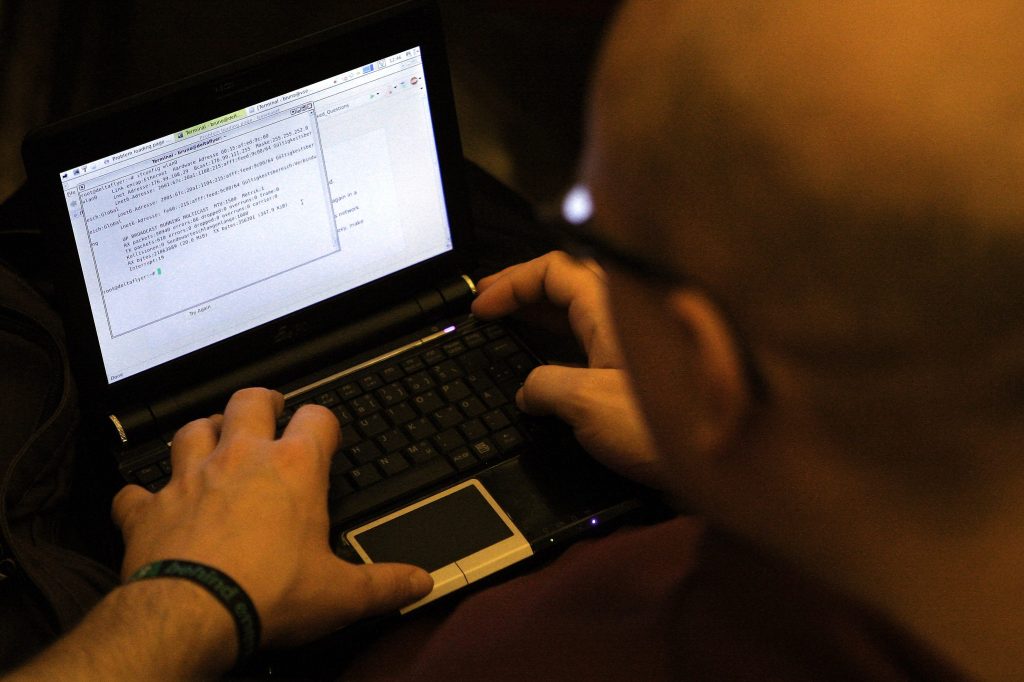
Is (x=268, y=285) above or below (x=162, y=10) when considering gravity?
below

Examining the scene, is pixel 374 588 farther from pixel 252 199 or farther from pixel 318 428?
pixel 252 199

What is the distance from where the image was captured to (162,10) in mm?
1089

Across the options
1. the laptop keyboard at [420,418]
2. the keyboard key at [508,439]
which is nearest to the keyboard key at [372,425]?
the laptop keyboard at [420,418]

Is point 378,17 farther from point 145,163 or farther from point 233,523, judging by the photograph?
point 233,523

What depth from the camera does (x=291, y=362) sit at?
0.97 metres

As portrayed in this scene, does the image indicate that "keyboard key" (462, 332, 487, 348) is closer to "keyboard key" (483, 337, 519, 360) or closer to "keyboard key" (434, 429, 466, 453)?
"keyboard key" (483, 337, 519, 360)

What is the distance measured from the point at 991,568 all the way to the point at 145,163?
0.68 meters

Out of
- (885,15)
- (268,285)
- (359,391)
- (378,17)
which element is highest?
(378,17)

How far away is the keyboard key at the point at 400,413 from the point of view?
0.93 meters

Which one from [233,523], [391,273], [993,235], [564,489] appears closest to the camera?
[993,235]

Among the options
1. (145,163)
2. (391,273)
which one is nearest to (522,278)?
(391,273)

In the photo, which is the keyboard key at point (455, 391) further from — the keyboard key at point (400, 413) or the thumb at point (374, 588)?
the thumb at point (374, 588)

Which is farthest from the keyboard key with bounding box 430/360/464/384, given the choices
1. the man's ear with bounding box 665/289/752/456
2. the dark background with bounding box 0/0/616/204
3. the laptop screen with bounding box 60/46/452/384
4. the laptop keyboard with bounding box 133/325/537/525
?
the man's ear with bounding box 665/289/752/456

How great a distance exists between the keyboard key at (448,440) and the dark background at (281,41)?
427mm
